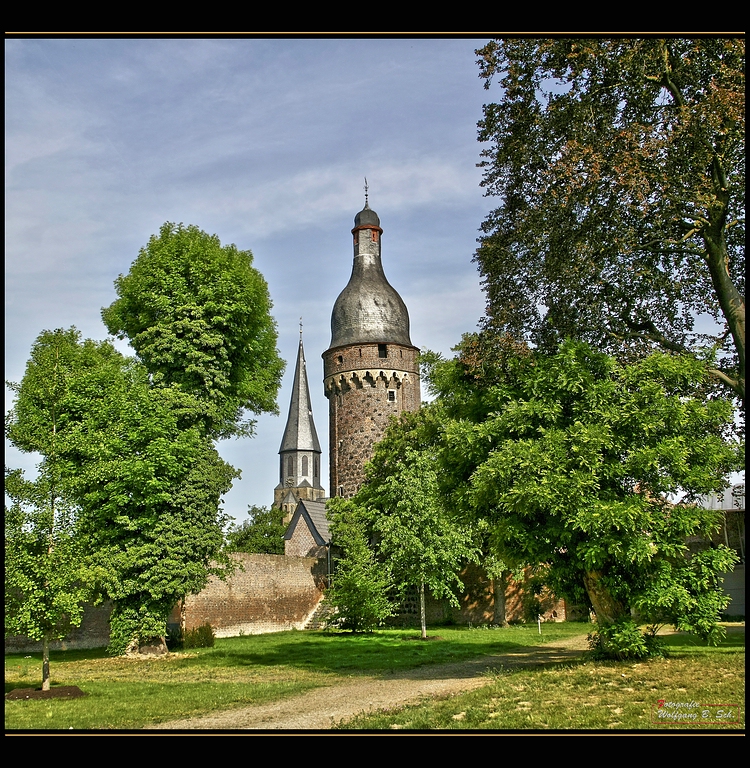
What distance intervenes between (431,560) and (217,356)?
391 inches

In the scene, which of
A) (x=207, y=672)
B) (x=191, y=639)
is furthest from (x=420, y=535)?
(x=207, y=672)

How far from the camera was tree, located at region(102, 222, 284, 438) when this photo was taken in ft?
72.9

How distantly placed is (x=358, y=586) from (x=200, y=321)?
11.3 meters

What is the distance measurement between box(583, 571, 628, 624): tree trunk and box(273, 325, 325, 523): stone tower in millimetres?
67704

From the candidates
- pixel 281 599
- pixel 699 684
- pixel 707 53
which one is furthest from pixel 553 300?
pixel 281 599

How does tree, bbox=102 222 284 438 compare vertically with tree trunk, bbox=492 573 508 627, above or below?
above

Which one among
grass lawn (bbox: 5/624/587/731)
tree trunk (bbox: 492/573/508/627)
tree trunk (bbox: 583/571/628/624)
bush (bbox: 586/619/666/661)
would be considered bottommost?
tree trunk (bbox: 492/573/508/627)

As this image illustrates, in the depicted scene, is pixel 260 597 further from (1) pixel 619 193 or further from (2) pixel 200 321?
(1) pixel 619 193

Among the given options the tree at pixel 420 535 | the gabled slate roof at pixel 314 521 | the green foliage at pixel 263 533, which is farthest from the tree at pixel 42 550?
the green foliage at pixel 263 533

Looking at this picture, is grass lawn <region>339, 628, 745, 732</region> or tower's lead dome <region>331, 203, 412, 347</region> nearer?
grass lawn <region>339, 628, 745, 732</region>

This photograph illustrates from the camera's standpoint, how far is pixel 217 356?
75.2ft

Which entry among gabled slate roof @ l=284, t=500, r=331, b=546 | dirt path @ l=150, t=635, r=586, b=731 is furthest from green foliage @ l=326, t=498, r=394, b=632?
dirt path @ l=150, t=635, r=586, b=731

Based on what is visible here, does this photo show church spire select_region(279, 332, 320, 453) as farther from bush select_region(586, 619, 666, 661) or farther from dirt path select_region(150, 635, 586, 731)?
bush select_region(586, 619, 666, 661)
